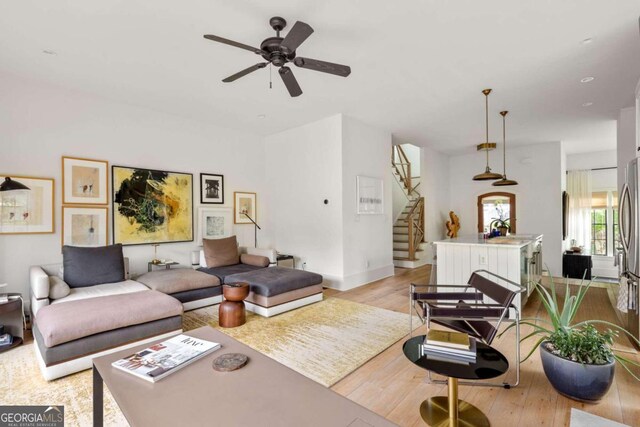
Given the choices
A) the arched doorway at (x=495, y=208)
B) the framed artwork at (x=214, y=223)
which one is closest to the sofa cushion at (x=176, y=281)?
the framed artwork at (x=214, y=223)

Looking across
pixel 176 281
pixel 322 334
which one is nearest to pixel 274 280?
pixel 322 334

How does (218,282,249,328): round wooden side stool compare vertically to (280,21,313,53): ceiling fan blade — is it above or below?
below

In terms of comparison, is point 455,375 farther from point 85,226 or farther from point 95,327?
point 85,226

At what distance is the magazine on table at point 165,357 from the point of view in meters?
1.44

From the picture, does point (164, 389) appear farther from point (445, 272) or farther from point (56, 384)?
point (445, 272)

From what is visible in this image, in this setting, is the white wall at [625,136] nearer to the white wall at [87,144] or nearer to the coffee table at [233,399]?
the coffee table at [233,399]

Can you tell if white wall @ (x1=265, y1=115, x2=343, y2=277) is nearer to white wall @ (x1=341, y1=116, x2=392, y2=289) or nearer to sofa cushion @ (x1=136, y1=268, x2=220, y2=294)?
white wall @ (x1=341, y1=116, x2=392, y2=289)

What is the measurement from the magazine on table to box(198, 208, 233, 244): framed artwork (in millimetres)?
3721

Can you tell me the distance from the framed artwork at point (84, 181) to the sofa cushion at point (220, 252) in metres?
1.56

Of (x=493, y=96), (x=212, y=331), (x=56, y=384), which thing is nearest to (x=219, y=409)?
(x=212, y=331)

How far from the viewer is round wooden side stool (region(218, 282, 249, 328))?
3471mm

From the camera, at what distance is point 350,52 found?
3148mm

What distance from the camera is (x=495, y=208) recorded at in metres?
8.12

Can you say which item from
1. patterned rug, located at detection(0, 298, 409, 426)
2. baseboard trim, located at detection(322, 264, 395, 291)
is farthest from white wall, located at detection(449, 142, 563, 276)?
patterned rug, located at detection(0, 298, 409, 426)
